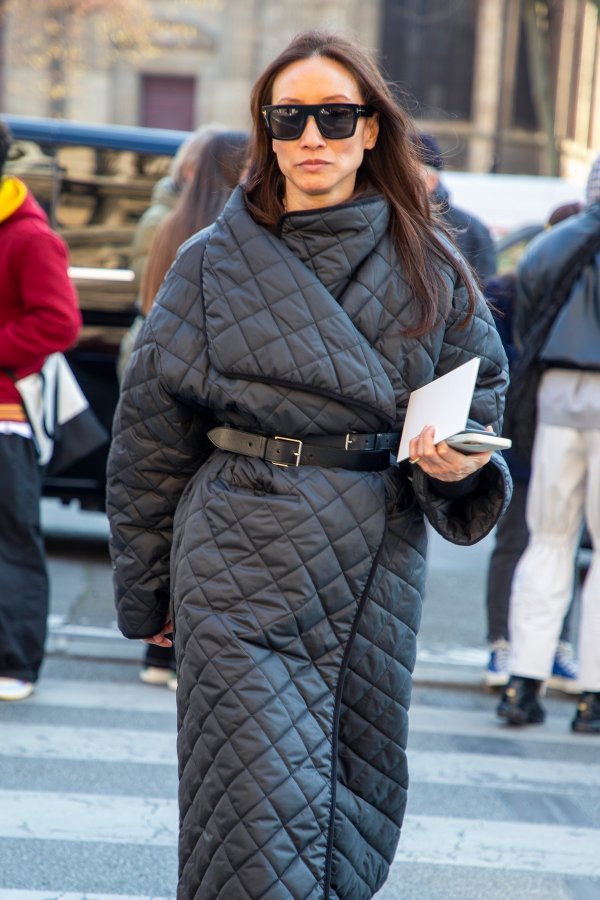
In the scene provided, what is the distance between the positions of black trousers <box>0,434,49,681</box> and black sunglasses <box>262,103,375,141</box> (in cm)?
257

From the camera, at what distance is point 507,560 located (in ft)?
19.2

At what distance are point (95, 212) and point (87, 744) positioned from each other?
3384mm

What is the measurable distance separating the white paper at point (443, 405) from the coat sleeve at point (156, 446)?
1.39 feet

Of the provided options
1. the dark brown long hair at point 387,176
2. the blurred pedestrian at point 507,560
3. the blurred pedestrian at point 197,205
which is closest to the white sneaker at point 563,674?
the blurred pedestrian at point 507,560

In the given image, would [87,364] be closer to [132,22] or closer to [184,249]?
[184,249]

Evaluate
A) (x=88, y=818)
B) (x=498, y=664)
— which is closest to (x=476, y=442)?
(x=88, y=818)

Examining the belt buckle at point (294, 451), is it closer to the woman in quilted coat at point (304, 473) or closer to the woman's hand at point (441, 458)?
the woman in quilted coat at point (304, 473)

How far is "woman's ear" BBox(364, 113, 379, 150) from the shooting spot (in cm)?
286

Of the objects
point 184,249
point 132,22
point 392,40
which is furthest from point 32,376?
point 392,40

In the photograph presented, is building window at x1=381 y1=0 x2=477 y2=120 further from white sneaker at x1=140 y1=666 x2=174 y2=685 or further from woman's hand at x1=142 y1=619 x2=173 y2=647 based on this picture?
woman's hand at x1=142 y1=619 x2=173 y2=647

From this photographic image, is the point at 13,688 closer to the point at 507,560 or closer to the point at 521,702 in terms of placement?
the point at 521,702

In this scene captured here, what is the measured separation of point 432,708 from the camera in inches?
218

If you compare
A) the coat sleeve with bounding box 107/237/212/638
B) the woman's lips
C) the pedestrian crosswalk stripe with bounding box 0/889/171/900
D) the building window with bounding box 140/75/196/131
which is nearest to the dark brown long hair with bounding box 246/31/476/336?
the woman's lips

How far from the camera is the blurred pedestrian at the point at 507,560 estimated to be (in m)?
5.76
